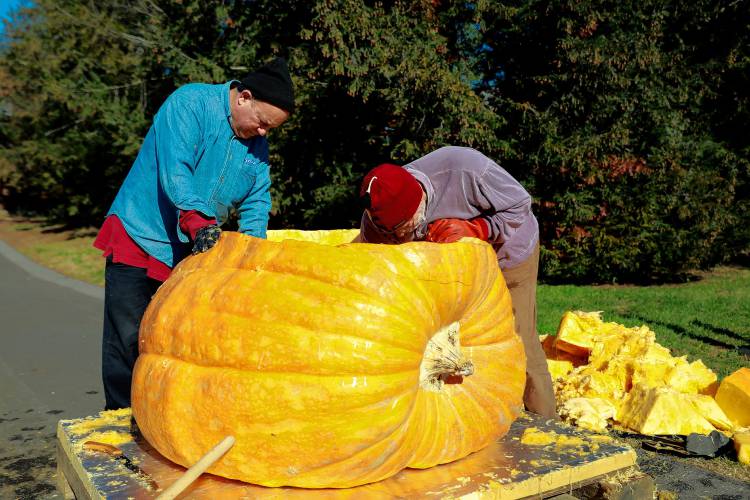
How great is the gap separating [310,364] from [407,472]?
0.55m

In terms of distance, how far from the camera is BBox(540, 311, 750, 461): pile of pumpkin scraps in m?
3.54

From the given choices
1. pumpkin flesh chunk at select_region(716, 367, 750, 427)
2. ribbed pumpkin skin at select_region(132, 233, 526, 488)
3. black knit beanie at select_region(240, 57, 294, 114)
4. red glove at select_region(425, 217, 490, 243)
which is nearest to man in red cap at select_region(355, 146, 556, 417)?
red glove at select_region(425, 217, 490, 243)

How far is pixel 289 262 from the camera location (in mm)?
1938

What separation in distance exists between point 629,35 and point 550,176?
2470 mm

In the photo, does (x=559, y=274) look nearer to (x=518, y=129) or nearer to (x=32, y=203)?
(x=518, y=129)

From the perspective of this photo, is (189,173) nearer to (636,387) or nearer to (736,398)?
(636,387)

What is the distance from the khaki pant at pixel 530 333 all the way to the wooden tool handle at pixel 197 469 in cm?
170

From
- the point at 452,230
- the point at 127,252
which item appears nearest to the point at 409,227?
the point at 452,230

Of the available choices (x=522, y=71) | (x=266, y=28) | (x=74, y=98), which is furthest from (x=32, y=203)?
(x=522, y=71)

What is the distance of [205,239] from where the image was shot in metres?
2.28

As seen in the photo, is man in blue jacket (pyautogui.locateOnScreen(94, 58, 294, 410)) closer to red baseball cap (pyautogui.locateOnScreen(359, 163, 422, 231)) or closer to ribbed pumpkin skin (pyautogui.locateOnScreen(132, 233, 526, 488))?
red baseball cap (pyautogui.locateOnScreen(359, 163, 422, 231))

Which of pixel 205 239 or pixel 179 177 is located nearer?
pixel 205 239

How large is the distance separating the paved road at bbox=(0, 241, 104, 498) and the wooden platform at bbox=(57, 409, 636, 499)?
1284 mm

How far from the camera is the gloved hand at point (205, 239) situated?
89.2 inches
